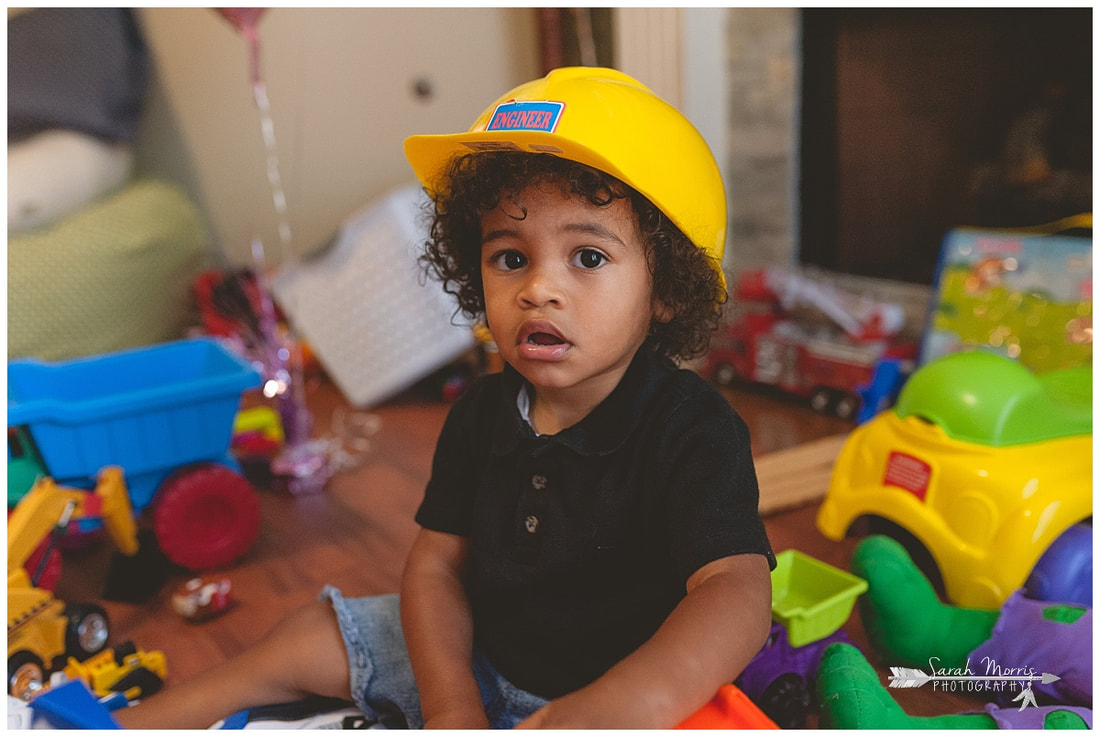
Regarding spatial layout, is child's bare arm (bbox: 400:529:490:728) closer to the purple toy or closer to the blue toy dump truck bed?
the purple toy

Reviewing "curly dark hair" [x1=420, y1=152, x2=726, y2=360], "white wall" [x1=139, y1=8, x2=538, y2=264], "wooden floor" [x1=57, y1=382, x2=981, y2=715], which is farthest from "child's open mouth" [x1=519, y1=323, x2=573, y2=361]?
"white wall" [x1=139, y1=8, x2=538, y2=264]

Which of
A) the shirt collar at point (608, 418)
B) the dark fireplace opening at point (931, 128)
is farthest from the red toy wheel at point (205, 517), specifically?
the dark fireplace opening at point (931, 128)

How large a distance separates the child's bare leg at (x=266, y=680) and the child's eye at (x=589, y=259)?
1.45 feet

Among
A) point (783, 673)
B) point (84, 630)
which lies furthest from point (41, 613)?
point (783, 673)

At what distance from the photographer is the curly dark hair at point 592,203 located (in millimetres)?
684

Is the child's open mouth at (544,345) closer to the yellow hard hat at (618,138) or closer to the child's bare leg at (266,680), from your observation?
the yellow hard hat at (618,138)

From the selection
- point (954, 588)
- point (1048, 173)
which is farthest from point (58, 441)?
point (1048, 173)

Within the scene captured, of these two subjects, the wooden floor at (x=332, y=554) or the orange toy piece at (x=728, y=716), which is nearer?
the orange toy piece at (x=728, y=716)

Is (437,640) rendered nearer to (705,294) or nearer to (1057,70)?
(705,294)

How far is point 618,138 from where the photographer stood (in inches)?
25.9

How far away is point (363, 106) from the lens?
2555 mm

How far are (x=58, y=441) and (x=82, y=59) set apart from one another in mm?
1289

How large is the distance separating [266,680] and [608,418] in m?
0.42

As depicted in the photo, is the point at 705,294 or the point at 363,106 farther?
the point at 363,106
